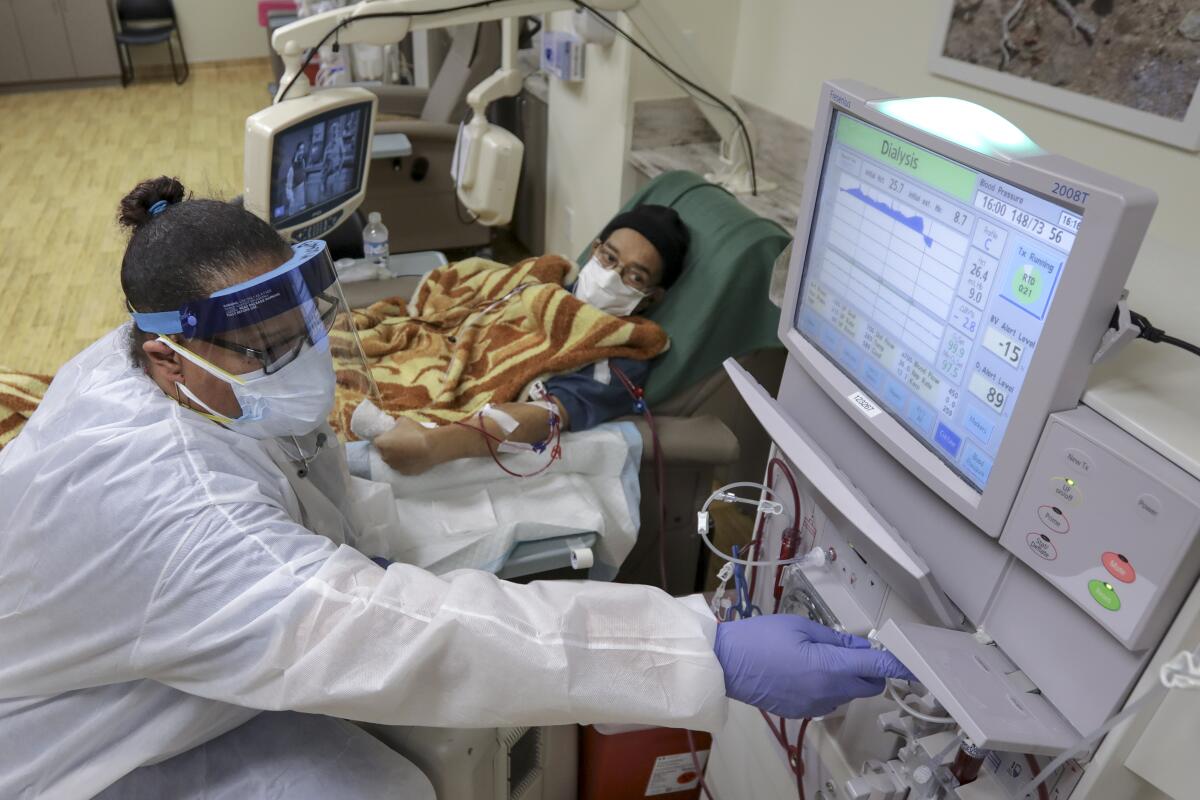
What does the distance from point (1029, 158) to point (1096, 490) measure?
29cm

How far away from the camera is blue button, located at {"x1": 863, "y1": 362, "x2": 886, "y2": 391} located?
0.99 metres

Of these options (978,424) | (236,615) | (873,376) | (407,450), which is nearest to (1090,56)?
Answer: (873,376)

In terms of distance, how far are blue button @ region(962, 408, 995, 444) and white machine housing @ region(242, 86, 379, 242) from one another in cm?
125

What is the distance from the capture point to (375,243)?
2682mm

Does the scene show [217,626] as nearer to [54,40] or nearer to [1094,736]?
[1094,736]

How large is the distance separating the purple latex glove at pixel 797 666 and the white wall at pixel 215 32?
7.16 meters

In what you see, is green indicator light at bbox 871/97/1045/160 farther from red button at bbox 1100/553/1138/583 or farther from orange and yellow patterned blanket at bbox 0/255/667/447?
orange and yellow patterned blanket at bbox 0/255/667/447

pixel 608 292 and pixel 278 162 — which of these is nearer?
pixel 278 162

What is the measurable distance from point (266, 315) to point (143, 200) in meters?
0.27

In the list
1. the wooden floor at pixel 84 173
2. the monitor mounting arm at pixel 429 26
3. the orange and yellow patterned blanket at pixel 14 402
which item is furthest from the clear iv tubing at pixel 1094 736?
the wooden floor at pixel 84 173

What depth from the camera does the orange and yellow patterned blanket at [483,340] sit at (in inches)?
71.0

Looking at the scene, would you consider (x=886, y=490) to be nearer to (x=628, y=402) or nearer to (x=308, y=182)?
(x=628, y=402)

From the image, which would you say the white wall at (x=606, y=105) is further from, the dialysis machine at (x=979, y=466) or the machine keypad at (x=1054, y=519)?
the machine keypad at (x=1054, y=519)

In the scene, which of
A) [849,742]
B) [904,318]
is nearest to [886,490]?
[904,318]
